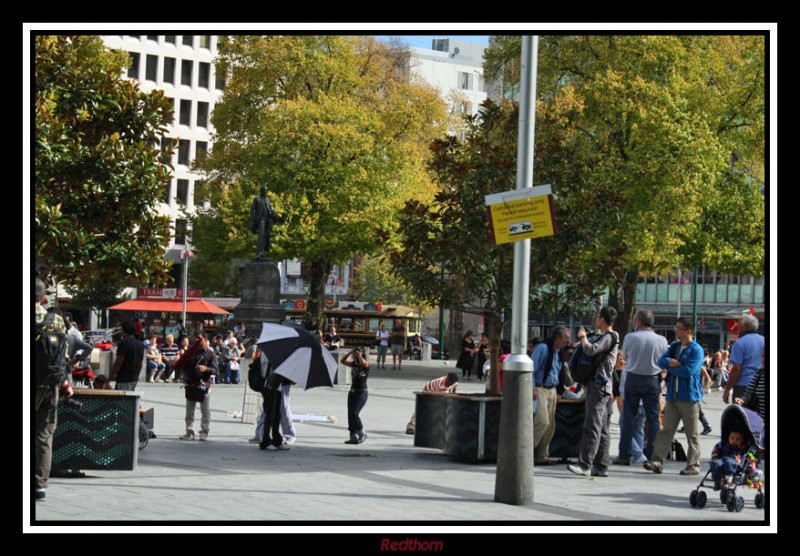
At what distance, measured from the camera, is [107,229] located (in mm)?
14969

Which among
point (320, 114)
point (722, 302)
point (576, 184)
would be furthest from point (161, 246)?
point (722, 302)

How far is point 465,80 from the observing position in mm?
104750

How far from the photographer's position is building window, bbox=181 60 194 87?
86062 mm

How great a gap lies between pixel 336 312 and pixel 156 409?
39.6 m

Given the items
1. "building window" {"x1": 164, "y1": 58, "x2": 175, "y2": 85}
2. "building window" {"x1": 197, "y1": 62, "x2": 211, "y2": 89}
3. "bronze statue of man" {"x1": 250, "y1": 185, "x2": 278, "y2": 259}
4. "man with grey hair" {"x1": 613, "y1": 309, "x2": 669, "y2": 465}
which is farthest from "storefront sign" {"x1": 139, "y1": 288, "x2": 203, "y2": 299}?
"man with grey hair" {"x1": 613, "y1": 309, "x2": 669, "y2": 465}

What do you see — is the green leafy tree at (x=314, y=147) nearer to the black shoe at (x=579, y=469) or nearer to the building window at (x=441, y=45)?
the black shoe at (x=579, y=469)

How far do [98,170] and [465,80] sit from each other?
302ft

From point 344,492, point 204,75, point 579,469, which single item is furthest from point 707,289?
point 344,492

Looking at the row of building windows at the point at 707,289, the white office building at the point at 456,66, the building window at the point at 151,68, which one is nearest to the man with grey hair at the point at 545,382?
the row of building windows at the point at 707,289

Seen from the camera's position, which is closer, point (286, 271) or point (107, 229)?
point (107, 229)

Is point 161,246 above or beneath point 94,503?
above
